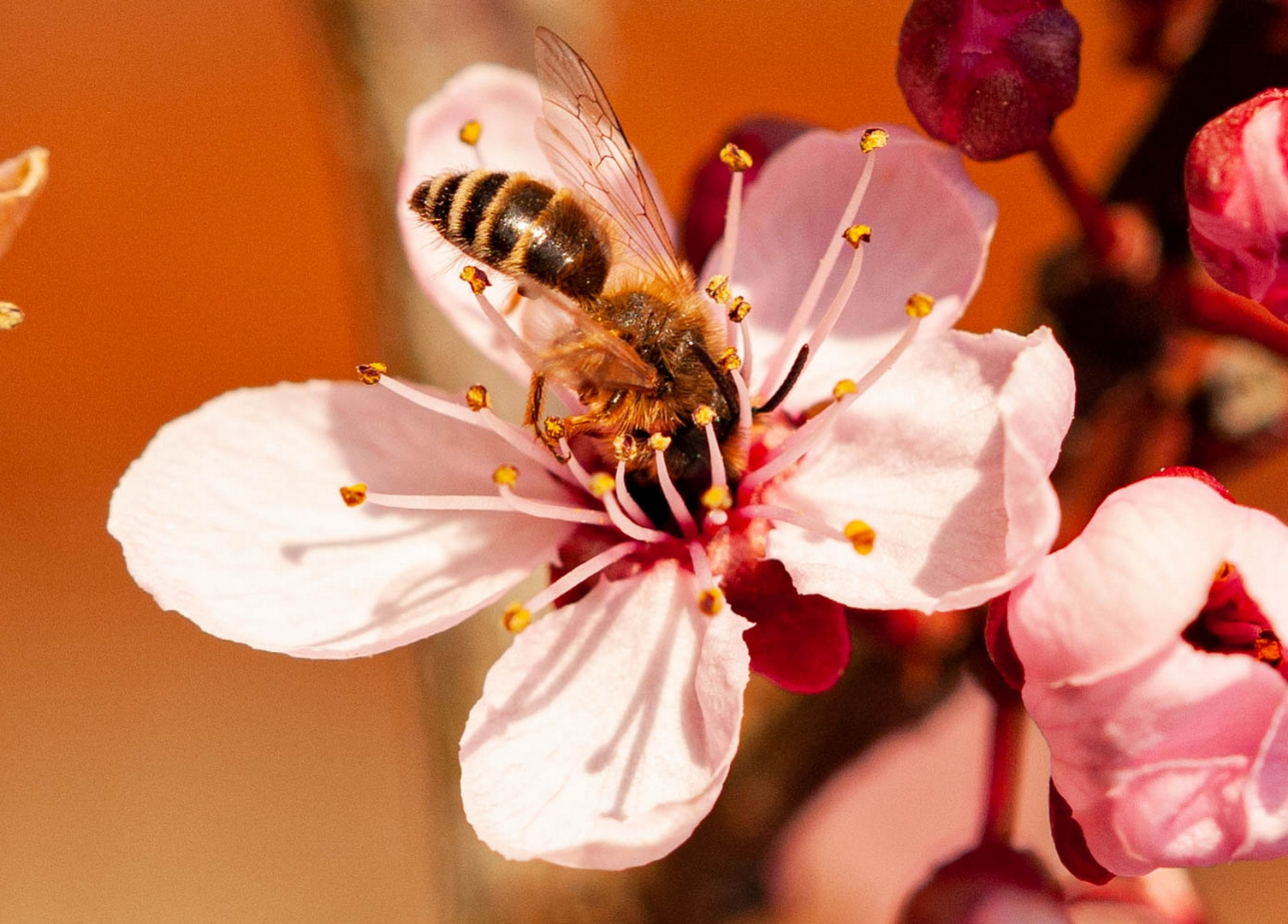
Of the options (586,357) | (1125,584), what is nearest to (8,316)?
(586,357)

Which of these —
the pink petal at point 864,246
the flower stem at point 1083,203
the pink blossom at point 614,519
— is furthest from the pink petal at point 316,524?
the flower stem at point 1083,203

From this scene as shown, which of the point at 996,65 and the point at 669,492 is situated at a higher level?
the point at 996,65

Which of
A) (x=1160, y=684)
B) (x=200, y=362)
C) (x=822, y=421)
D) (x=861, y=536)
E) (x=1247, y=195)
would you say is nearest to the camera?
(x=1160, y=684)

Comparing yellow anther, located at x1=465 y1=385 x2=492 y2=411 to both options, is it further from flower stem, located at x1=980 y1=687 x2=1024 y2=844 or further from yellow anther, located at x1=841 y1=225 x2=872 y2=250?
flower stem, located at x1=980 y1=687 x2=1024 y2=844

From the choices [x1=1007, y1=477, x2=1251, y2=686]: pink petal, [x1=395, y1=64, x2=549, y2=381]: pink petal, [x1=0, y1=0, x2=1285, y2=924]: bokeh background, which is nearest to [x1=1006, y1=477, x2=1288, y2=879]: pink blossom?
[x1=1007, y1=477, x2=1251, y2=686]: pink petal

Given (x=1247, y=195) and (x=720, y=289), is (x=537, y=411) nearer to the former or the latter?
(x=720, y=289)

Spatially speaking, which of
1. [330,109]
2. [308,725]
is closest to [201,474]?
[330,109]

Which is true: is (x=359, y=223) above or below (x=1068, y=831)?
above

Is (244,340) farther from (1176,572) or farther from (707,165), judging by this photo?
(1176,572)
